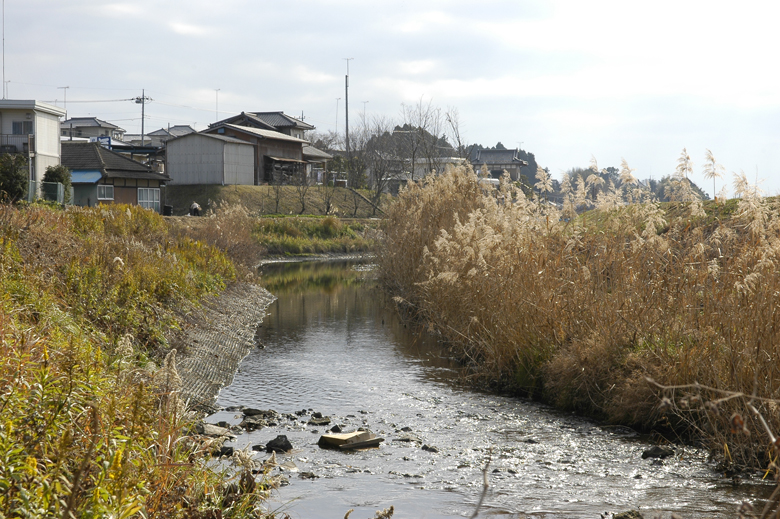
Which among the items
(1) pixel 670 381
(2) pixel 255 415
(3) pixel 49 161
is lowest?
(2) pixel 255 415

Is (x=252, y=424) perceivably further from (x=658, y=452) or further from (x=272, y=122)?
(x=272, y=122)

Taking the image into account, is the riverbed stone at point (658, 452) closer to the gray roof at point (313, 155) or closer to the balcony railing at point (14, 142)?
the balcony railing at point (14, 142)

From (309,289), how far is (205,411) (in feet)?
47.8

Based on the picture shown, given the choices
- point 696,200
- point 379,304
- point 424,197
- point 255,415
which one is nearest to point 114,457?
point 255,415

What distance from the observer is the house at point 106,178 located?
39.7 meters

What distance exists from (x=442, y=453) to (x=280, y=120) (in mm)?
59927

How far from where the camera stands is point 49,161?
36.2 m

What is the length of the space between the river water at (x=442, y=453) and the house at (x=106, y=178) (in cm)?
3143

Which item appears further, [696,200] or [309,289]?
[309,289]

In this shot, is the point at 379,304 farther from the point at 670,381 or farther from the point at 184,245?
the point at 670,381

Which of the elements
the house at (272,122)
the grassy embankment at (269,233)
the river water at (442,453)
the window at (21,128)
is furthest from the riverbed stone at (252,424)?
the house at (272,122)

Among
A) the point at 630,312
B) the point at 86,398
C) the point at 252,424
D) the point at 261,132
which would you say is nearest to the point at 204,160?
the point at 261,132

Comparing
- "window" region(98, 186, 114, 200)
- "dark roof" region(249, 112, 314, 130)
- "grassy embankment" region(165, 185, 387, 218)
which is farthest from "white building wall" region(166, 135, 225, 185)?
"dark roof" region(249, 112, 314, 130)

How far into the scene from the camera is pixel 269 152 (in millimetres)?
55094
